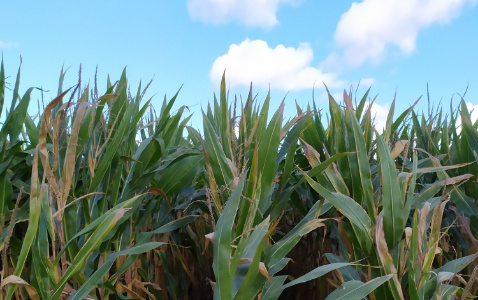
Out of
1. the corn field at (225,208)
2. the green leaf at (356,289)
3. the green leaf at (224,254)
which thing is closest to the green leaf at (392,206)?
the corn field at (225,208)

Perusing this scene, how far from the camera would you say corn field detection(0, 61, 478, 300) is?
3.60 feet

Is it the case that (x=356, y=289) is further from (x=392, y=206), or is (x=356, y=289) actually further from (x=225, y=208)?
(x=225, y=208)

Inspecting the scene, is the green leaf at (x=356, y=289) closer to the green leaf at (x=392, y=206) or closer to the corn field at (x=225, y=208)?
the corn field at (x=225, y=208)

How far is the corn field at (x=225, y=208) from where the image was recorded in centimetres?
110

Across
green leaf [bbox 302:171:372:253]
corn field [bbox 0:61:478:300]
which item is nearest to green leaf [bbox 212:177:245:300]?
corn field [bbox 0:61:478:300]

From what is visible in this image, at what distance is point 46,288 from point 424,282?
942 mm

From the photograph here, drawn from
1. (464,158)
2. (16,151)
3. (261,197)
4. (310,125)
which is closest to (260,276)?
(261,197)

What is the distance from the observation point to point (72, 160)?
1204 millimetres

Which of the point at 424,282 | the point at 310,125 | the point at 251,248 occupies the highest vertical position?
the point at 310,125

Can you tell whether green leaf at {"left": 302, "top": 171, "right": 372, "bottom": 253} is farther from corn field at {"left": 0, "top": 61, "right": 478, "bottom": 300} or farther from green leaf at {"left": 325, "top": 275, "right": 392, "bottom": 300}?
green leaf at {"left": 325, "top": 275, "right": 392, "bottom": 300}

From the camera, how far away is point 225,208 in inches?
40.1

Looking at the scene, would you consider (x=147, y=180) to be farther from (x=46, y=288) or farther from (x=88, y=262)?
(x=46, y=288)

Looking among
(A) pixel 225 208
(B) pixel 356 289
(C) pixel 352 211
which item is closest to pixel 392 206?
(C) pixel 352 211

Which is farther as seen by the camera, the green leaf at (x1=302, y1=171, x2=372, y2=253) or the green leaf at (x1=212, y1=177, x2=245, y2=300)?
the green leaf at (x1=302, y1=171, x2=372, y2=253)
